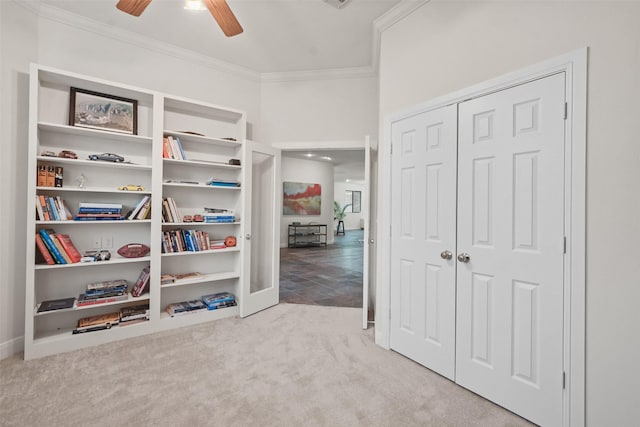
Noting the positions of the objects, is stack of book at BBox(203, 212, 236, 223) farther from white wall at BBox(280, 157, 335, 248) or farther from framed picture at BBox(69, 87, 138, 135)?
white wall at BBox(280, 157, 335, 248)

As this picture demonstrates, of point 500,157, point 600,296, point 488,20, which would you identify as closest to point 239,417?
point 600,296

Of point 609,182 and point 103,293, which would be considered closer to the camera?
point 609,182

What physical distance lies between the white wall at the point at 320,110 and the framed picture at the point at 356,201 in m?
11.4

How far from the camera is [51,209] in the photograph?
8.08ft

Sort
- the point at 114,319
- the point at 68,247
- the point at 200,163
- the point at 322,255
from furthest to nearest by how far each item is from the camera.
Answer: the point at 322,255 → the point at 200,163 → the point at 114,319 → the point at 68,247

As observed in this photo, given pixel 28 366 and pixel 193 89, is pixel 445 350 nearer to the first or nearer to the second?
pixel 28 366

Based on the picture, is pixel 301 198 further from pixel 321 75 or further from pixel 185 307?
pixel 185 307

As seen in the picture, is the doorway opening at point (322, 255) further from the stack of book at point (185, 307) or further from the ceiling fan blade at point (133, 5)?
→ the ceiling fan blade at point (133, 5)

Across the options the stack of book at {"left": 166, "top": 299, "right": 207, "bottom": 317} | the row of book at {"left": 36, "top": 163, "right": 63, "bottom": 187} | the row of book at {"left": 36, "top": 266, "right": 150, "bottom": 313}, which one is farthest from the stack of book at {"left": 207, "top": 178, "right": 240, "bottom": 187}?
the stack of book at {"left": 166, "top": 299, "right": 207, "bottom": 317}

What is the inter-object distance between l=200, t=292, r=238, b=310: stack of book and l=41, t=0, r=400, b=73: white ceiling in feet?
9.63

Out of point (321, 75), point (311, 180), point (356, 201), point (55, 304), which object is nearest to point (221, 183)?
point (55, 304)

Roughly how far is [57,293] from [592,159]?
4219mm

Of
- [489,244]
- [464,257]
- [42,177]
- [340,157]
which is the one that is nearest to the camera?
[489,244]

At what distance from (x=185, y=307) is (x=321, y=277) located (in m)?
2.70
